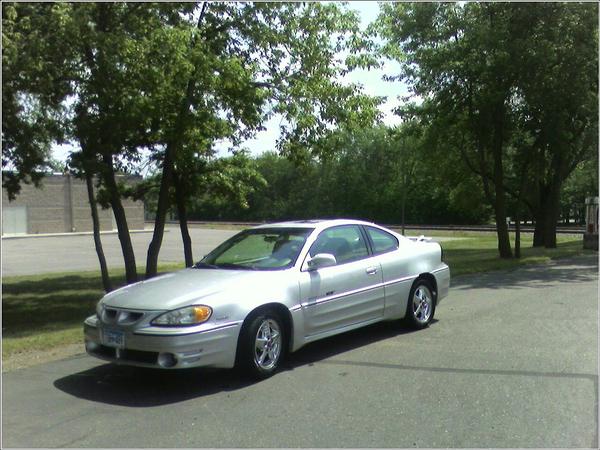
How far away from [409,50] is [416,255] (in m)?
13.8

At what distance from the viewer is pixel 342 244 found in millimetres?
7762

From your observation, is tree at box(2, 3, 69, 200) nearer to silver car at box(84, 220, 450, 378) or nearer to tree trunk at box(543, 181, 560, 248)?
silver car at box(84, 220, 450, 378)

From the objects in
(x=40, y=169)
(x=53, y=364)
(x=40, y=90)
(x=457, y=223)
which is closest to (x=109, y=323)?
(x=53, y=364)

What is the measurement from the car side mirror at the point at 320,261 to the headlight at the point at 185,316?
1.44 metres

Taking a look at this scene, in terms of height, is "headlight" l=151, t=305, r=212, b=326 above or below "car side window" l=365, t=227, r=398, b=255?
below

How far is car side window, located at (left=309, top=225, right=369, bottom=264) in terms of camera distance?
24.6 feet

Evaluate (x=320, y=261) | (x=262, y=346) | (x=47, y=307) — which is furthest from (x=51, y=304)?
(x=262, y=346)

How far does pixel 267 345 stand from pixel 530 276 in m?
11.0

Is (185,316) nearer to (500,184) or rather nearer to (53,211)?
(500,184)

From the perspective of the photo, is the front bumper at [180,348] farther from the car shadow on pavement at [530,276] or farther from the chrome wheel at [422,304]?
the car shadow on pavement at [530,276]

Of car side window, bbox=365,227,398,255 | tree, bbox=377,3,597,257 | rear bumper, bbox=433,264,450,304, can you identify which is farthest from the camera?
tree, bbox=377,3,597,257

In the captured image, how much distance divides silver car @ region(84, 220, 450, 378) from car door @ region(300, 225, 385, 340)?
13mm

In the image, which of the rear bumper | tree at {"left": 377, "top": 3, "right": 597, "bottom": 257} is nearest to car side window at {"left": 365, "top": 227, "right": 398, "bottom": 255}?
the rear bumper

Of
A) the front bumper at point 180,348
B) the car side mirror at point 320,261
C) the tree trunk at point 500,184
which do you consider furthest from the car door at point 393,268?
the tree trunk at point 500,184
